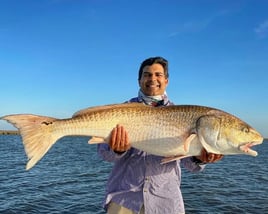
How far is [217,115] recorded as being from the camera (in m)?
4.83

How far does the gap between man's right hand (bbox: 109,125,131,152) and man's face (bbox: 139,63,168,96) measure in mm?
914

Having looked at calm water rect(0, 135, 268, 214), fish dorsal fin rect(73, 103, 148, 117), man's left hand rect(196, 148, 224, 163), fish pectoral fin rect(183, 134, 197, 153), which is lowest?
calm water rect(0, 135, 268, 214)

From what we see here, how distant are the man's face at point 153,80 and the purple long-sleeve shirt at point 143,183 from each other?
884 millimetres

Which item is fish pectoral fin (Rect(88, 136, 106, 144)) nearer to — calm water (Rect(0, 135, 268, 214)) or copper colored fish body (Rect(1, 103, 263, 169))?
copper colored fish body (Rect(1, 103, 263, 169))

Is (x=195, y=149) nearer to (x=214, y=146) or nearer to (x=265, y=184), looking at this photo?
(x=214, y=146)

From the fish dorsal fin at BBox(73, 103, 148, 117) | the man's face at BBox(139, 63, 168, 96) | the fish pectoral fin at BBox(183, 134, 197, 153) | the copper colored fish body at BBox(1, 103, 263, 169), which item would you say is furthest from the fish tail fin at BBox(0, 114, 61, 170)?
the fish pectoral fin at BBox(183, 134, 197, 153)

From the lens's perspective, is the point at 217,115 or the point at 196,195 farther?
the point at 196,195

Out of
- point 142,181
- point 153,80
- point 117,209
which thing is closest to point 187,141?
point 142,181

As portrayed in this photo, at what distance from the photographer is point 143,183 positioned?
4.90 meters

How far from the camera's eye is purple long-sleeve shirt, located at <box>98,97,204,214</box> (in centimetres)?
489

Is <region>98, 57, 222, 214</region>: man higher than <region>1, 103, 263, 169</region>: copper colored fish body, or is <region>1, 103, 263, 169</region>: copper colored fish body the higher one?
<region>1, 103, 263, 169</region>: copper colored fish body

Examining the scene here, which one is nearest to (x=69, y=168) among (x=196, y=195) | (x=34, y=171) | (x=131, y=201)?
(x=34, y=171)

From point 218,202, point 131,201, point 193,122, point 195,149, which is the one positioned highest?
point 193,122

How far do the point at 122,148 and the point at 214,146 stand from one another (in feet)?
3.85
